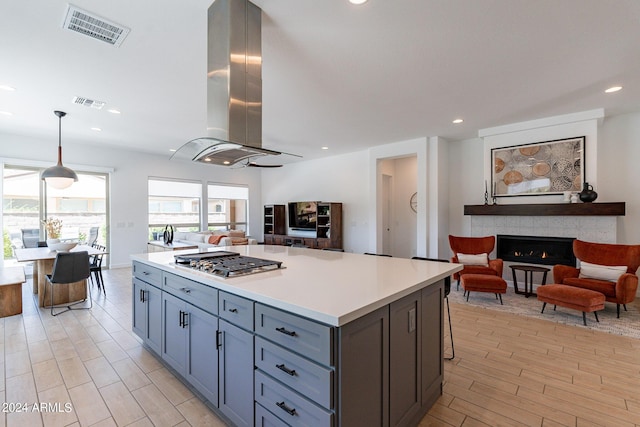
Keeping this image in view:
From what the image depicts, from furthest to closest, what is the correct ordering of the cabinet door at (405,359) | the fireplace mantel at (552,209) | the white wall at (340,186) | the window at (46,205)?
the white wall at (340,186) → the window at (46,205) → the fireplace mantel at (552,209) → the cabinet door at (405,359)

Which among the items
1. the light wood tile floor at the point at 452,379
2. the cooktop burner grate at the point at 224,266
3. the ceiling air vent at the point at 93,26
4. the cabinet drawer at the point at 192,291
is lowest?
the light wood tile floor at the point at 452,379

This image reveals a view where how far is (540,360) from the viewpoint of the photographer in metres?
2.61

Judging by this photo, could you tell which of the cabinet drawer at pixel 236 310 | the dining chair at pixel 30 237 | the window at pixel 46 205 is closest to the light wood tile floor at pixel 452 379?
the cabinet drawer at pixel 236 310

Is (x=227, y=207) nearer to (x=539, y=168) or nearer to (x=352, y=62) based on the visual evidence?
(x=352, y=62)

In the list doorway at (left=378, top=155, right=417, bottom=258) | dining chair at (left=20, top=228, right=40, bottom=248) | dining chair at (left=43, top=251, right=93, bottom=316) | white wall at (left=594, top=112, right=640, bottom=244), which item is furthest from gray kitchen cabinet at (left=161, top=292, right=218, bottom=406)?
doorway at (left=378, top=155, right=417, bottom=258)

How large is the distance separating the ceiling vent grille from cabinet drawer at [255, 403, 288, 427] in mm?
4416

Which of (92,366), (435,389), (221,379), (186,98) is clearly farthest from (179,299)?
(186,98)

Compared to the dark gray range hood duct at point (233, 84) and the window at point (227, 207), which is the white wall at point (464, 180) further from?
the window at point (227, 207)

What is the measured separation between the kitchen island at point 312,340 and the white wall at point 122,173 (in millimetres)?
5552

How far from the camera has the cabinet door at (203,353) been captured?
1.86 metres

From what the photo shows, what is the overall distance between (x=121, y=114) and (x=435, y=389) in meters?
5.33

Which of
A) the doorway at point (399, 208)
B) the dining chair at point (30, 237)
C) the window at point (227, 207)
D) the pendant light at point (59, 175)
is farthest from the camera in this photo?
the window at point (227, 207)

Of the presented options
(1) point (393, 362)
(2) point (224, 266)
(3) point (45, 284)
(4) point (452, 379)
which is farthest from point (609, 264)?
(3) point (45, 284)

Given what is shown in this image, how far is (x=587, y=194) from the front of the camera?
4.30 metres
